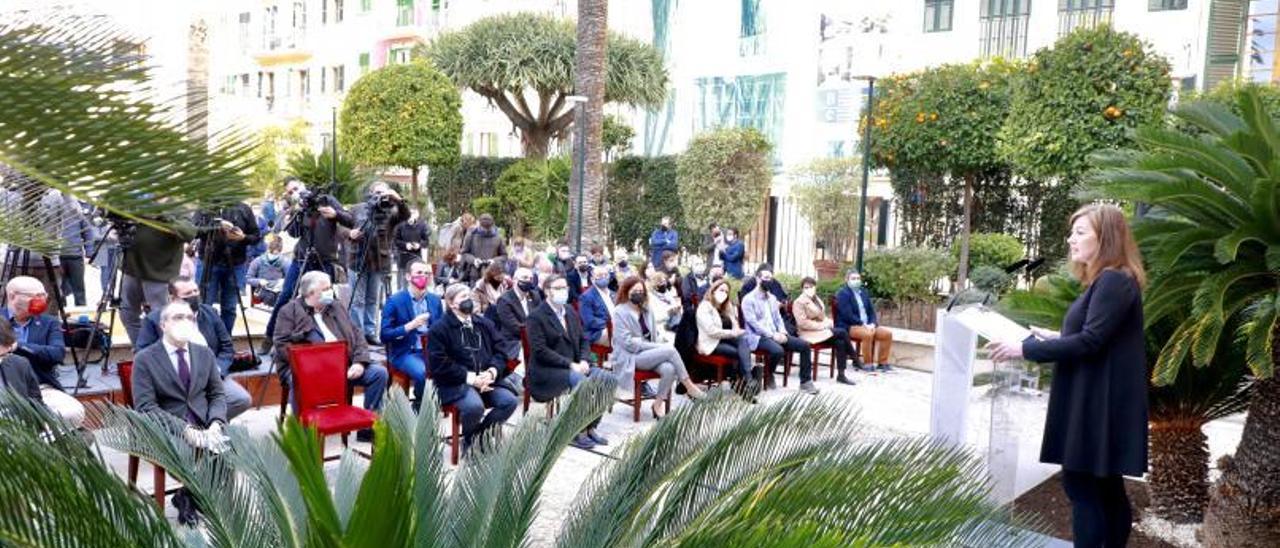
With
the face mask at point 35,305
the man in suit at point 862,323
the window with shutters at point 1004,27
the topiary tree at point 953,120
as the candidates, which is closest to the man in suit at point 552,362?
the face mask at point 35,305

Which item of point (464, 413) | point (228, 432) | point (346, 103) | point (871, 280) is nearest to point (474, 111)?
point (346, 103)

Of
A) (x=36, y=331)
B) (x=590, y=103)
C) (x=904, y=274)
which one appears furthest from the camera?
(x=590, y=103)

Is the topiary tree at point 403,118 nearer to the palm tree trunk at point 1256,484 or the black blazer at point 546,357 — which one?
the black blazer at point 546,357

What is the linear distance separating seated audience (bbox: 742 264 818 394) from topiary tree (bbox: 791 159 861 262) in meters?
10.2

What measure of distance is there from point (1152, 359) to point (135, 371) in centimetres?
598

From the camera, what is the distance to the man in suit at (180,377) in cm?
729

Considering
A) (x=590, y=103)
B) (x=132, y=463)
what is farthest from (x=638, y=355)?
(x=590, y=103)

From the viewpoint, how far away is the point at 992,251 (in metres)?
18.8

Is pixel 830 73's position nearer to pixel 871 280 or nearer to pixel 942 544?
pixel 871 280

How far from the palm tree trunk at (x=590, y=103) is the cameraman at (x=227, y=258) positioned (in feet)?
30.0

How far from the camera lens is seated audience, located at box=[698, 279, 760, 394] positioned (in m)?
11.9

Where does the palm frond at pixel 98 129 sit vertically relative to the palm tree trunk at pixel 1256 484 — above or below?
above

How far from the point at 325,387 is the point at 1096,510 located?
17.1 ft

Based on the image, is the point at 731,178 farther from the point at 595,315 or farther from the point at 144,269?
the point at 144,269
